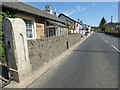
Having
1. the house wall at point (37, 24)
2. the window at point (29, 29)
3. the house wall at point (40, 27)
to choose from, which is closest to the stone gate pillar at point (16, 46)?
the house wall at point (37, 24)

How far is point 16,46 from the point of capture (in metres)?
2.65

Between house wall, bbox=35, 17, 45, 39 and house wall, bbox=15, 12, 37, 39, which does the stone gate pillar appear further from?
house wall, bbox=35, 17, 45, 39

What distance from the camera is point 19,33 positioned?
2766 mm

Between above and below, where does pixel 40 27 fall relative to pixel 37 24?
below

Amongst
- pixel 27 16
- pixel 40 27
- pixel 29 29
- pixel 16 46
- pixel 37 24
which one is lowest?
pixel 16 46

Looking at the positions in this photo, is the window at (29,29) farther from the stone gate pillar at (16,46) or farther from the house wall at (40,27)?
the stone gate pillar at (16,46)

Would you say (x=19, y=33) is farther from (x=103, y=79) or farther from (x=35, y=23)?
(x=35, y=23)

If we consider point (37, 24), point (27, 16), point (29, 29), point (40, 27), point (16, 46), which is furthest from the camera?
point (40, 27)

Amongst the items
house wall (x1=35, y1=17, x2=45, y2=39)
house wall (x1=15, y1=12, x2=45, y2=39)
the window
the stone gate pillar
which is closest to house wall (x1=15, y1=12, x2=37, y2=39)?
house wall (x1=15, y1=12, x2=45, y2=39)

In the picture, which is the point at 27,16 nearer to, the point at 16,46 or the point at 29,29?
the point at 29,29

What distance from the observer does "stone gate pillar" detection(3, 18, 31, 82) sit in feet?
8.54

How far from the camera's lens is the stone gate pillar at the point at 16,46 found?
2604mm

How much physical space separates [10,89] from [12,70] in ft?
2.06

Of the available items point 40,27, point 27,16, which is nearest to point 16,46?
point 27,16
